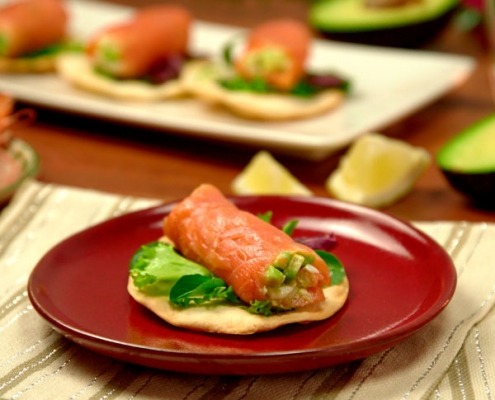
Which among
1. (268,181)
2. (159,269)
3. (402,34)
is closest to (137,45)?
(268,181)

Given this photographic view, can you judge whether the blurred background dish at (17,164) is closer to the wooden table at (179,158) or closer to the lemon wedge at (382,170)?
the wooden table at (179,158)

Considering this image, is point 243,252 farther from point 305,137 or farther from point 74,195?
point 305,137

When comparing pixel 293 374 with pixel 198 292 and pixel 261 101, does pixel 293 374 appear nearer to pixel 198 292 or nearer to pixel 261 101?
pixel 198 292

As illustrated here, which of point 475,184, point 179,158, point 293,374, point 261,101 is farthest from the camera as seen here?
point 261,101

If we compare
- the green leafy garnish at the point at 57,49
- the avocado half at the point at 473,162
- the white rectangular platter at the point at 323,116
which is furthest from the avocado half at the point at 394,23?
the avocado half at the point at 473,162

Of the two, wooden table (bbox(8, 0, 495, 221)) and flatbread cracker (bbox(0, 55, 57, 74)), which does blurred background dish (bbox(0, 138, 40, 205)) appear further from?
flatbread cracker (bbox(0, 55, 57, 74))

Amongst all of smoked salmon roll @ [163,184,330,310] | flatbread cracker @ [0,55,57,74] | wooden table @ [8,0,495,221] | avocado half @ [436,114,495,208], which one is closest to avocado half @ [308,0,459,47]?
wooden table @ [8,0,495,221]

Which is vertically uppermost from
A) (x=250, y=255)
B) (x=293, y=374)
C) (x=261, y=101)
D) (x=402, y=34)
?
(x=250, y=255)
